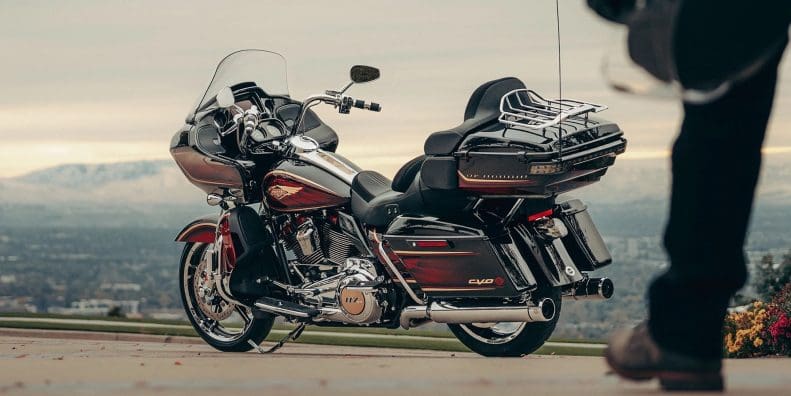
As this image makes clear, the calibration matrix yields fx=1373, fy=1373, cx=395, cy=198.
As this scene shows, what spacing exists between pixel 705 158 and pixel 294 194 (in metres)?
4.88

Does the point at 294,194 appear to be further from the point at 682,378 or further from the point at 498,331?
the point at 682,378

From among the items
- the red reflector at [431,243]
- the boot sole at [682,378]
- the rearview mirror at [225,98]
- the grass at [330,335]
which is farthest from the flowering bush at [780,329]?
the boot sole at [682,378]

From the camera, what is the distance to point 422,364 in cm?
512

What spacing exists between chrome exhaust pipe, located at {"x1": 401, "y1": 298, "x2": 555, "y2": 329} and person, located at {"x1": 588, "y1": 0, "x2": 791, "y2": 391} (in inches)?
136

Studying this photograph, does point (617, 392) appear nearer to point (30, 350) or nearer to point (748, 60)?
point (748, 60)

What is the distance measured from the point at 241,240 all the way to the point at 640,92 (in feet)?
16.8

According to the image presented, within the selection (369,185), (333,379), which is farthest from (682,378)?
(369,185)

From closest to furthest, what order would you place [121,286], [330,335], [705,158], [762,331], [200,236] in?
1. [705,158]
2. [200,236]
3. [762,331]
4. [330,335]
5. [121,286]

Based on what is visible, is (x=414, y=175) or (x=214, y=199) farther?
(x=214, y=199)

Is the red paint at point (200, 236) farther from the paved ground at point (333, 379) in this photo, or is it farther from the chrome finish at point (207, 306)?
the paved ground at point (333, 379)

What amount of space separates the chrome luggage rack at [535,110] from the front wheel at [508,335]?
85cm

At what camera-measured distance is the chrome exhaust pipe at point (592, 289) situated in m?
6.76

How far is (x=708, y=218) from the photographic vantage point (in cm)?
316

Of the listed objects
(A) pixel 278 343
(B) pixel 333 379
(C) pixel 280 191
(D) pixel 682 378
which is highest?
(D) pixel 682 378
